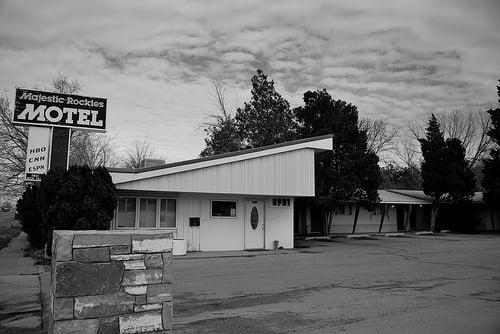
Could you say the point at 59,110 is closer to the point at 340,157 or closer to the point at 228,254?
the point at 228,254

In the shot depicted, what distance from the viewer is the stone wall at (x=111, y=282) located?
5.06 metres

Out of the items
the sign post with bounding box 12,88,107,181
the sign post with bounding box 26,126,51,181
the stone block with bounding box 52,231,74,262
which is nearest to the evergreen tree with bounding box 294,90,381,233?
the sign post with bounding box 12,88,107,181

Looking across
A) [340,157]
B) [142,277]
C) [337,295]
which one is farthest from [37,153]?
[340,157]

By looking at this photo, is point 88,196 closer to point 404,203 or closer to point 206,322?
point 206,322

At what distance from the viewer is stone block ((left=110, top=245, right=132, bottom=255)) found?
5.32 metres

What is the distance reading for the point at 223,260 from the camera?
55.4 ft

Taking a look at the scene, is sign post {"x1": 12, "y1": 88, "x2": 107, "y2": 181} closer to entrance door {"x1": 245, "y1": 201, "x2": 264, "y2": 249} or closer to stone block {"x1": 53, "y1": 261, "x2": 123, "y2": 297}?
entrance door {"x1": 245, "y1": 201, "x2": 264, "y2": 249}

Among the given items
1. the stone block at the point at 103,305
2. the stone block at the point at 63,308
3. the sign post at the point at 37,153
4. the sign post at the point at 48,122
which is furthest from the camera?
the sign post at the point at 37,153

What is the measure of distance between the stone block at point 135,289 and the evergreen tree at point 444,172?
112 feet

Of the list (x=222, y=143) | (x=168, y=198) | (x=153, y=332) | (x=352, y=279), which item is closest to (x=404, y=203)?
(x=222, y=143)

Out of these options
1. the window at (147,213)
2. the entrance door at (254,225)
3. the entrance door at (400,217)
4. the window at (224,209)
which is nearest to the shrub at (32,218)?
the window at (147,213)

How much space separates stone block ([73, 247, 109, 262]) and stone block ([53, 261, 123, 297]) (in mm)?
54

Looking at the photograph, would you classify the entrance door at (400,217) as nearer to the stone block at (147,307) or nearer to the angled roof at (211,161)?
the angled roof at (211,161)

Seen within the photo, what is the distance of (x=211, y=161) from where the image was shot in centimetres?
1930
